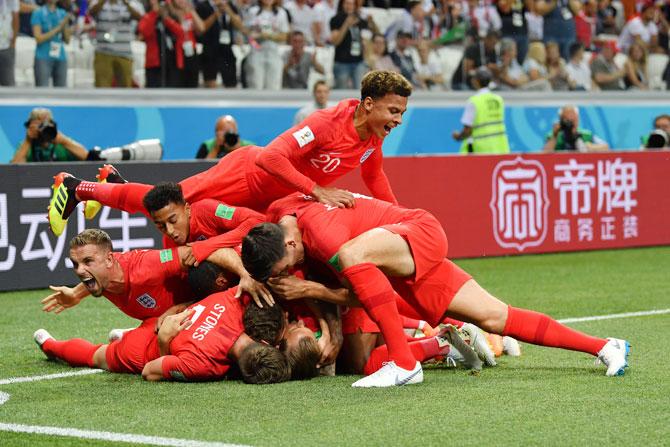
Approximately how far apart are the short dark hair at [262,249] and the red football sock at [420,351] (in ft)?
2.95

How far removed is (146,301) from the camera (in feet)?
23.7

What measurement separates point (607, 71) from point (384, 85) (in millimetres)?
14582

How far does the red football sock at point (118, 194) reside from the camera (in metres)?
7.78

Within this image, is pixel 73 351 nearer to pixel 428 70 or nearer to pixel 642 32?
pixel 428 70

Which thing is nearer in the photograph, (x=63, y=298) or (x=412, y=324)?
(x=63, y=298)

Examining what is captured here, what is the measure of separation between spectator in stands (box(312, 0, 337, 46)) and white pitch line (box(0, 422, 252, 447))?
1233 cm

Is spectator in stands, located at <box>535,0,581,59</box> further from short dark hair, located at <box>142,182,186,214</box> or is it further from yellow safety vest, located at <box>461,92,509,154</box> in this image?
short dark hair, located at <box>142,182,186,214</box>

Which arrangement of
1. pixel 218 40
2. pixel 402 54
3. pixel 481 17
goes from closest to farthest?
pixel 218 40 < pixel 402 54 < pixel 481 17

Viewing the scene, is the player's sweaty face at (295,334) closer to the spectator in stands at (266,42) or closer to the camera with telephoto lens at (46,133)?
the camera with telephoto lens at (46,133)

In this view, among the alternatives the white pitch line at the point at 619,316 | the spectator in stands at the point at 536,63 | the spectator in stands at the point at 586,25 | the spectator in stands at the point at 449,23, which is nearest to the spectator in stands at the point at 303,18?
the spectator in stands at the point at 449,23

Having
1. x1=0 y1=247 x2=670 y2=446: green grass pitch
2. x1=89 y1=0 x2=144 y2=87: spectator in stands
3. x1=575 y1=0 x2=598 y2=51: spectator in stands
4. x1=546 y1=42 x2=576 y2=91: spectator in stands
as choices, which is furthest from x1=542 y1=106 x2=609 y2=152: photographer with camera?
x1=0 y1=247 x2=670 y2=446: green grass pitch

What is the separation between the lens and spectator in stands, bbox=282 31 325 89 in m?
17.1

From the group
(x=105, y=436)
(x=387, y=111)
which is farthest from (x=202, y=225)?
(x=105, y=436)

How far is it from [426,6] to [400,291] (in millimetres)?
12347
